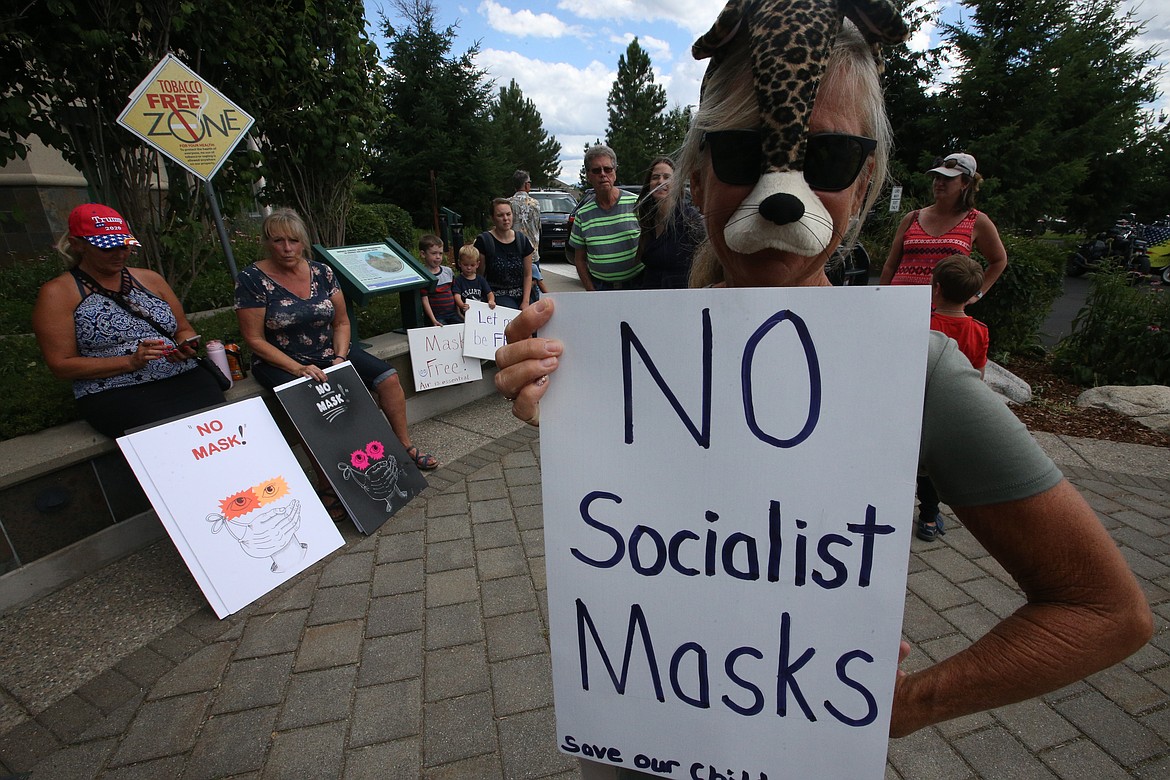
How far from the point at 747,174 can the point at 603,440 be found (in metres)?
0.43

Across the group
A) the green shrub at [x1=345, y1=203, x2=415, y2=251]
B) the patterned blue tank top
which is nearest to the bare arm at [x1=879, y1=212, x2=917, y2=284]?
the patterned blue tank top

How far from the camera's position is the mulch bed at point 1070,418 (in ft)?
13.9

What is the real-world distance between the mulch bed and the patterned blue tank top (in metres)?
5.96

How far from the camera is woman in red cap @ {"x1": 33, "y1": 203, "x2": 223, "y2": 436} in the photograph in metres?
2.69

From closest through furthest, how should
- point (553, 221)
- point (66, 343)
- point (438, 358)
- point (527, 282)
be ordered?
point (66, 343) → point (438, 358) → point (527, 282) → point (553, 221)

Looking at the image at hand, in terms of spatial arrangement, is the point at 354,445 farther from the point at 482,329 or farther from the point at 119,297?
the point at 482,329

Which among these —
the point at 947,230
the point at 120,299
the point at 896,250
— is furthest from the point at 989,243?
the point at 120,299

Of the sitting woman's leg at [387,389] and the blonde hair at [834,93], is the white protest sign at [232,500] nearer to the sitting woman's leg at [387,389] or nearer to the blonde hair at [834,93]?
the sitting woman's leg at [387,389]

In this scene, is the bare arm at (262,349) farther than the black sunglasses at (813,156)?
Yes

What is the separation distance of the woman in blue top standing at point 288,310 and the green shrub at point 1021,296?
5939mm

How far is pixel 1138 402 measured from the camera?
178 inches

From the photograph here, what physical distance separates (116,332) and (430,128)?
50.5ft

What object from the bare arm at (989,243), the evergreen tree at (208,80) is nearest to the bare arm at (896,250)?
the bare arm at (989,243)

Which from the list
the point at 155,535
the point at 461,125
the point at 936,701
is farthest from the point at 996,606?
the point at 461,125
